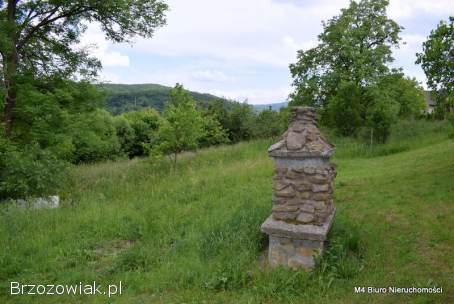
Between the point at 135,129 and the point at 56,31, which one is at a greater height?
the point at 56,31

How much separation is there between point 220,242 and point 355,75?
1346 cm

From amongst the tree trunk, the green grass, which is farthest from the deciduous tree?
the green grass

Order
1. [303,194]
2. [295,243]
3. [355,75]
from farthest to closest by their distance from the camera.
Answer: [355,75] → [303,194] → [295,243]

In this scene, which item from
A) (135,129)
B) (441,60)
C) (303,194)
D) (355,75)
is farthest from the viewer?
(135,129)

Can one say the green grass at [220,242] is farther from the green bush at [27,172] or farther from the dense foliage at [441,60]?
the dense foliage at [441,60]

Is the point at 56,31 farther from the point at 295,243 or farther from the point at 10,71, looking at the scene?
the point at 295,243

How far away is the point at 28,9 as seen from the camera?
1090 cm

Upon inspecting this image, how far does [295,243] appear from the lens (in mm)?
4602

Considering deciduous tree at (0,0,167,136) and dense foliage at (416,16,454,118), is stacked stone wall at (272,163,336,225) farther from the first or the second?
deciduous tree at (0,0,167,136)

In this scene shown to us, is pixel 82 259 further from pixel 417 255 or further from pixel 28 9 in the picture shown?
pixel 28 9

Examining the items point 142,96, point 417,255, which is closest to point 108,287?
point 417,255

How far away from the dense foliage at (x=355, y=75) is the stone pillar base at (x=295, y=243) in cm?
1243

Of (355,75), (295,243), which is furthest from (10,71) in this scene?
(355,75)

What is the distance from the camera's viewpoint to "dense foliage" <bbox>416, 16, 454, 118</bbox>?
6.82 m
